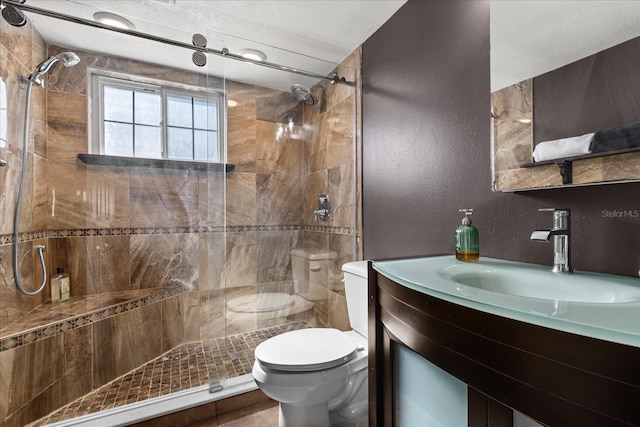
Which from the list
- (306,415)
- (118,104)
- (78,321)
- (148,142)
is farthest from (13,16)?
(306,415)

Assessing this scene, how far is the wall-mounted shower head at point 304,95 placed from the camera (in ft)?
7.10

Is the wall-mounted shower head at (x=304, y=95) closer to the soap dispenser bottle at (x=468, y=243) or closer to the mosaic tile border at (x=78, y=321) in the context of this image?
the soap dispenser bottle at (x=468, y=243)

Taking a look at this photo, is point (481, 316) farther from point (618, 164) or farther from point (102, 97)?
point (102, 97)

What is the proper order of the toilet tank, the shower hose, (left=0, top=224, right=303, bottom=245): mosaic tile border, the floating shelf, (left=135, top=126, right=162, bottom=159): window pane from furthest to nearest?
(left=135, top=126, right=162, bottom=159): window pane < (left=0, top=224, right=303, bottom=245): mosaic tile border < the shower hose < the toilet tank < the floating shelf

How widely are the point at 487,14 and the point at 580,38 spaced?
388 millimetres

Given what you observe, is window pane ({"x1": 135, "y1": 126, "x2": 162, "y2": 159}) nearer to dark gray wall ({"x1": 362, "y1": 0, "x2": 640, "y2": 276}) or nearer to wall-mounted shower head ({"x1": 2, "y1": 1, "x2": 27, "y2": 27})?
wall-mounted shower head ({"x1": 2, "y1": 1, "x2": 27, "y2": 27})

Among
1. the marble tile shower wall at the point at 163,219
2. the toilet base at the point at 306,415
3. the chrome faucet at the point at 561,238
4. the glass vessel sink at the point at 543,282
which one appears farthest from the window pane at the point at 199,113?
the chrome faucet at the point at 561,238

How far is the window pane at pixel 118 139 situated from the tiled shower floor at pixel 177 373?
1522mm

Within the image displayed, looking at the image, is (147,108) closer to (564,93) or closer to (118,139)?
(118,139)

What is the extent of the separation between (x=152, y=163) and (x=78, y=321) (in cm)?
116

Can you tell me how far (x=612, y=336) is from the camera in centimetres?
38

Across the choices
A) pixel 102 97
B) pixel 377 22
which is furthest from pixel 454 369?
pixel 102 97

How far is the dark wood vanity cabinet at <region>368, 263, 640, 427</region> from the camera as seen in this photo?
1.24 ft

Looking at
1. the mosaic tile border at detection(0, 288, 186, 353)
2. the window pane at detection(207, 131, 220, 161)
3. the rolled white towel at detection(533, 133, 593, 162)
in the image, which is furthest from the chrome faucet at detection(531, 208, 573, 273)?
the mosaic tile border at detection(0, 288, 186, 353)
